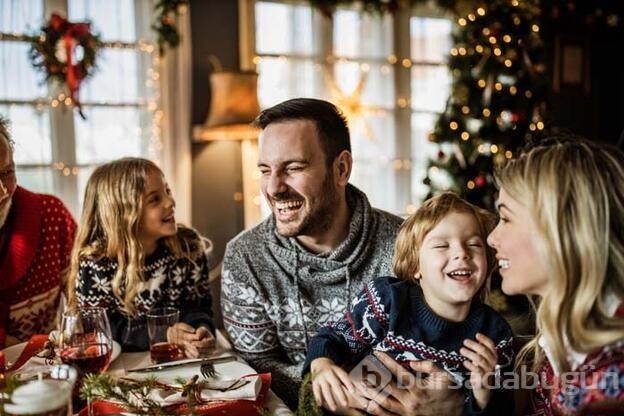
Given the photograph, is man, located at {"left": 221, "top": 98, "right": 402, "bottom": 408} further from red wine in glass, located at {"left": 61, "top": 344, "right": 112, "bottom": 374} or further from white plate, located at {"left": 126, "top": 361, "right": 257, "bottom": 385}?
red wine in glass, located at {"left": 61, "top": 344, "right": 112, "bottom": 374}

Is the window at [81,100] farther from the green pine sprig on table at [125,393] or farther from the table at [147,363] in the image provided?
the green pine sprig on table at [125,393]

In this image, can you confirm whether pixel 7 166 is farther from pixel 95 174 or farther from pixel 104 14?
pixel 104 14

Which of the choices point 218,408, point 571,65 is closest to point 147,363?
point 218,408

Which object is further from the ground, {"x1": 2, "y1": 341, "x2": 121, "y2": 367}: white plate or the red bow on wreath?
the red bow on wreath

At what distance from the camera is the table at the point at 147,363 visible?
4.56 ft

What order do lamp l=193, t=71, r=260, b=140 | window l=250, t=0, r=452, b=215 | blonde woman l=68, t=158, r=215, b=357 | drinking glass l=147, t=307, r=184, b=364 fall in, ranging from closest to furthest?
1. drinking glass l=147, t=307, r=184, b=364
2. blonde woman l=68, t=158, r=215, b=357
3. lamp l=193, t=71, r=260, b=140
4. window l=250, t=0, r=452, b=215

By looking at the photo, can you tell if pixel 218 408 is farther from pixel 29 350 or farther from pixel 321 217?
pixel 321 217

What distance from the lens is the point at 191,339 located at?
178 cm

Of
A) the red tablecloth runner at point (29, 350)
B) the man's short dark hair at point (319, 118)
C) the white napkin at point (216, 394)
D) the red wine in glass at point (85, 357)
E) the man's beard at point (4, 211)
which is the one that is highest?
the man's short dark hair at point (319, 118)

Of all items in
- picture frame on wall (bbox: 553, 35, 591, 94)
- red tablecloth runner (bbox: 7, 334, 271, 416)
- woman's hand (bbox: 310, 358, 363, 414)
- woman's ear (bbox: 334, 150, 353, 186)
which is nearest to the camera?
red tablecloth runner (bbox: 7, 334, 271, 416)

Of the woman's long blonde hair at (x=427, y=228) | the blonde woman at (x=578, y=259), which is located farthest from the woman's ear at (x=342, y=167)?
the blonde woman at (x=578, y=259)

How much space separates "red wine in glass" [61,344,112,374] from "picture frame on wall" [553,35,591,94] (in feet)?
17.8

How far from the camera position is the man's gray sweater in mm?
1988

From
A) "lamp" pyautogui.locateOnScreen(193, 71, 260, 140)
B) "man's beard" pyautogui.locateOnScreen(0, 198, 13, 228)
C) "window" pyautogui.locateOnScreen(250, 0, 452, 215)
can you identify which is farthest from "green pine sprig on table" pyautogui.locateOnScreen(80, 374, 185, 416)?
"window" pyautogui.locateOnScreen(250, 0, 452, 215)
